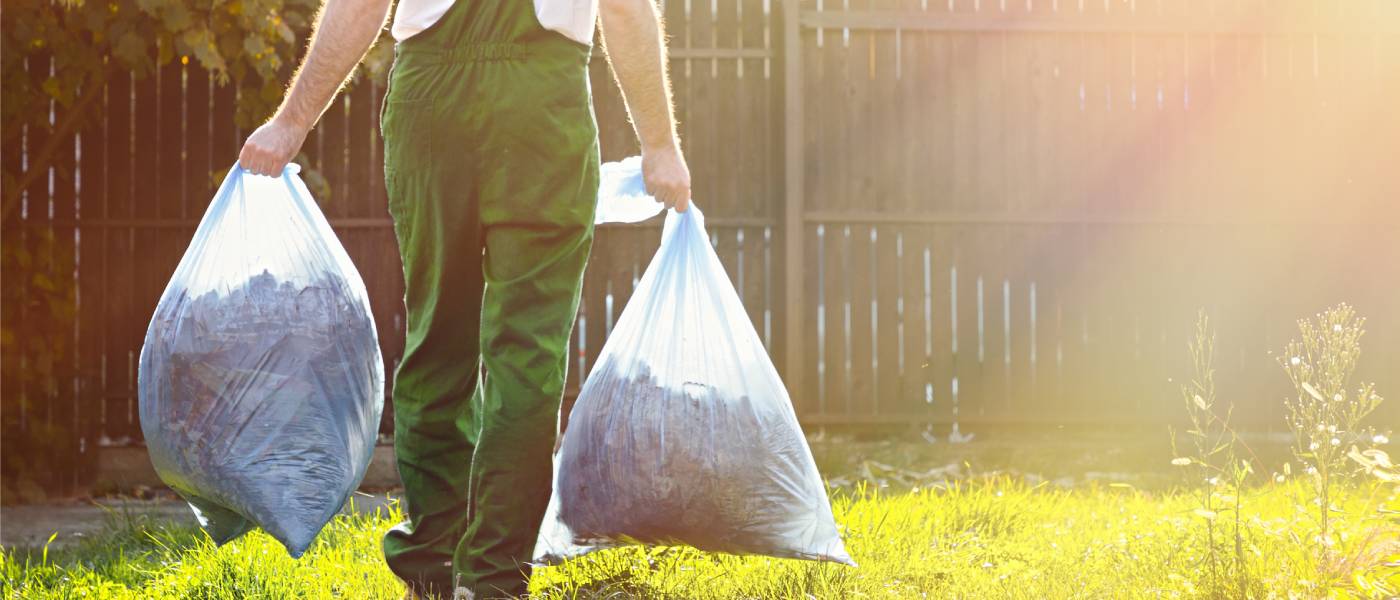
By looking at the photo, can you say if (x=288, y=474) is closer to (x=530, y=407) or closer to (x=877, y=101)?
(x=530, y=407)

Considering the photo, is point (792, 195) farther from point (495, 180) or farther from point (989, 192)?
point (495, 180)

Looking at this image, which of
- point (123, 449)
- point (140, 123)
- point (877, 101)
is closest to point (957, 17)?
point (877, 101)

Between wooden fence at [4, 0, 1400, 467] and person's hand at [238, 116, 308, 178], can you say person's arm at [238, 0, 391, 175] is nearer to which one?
person's hand at [238, 116, 308, 178]

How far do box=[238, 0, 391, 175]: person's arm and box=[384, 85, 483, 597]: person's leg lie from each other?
4.1 inches

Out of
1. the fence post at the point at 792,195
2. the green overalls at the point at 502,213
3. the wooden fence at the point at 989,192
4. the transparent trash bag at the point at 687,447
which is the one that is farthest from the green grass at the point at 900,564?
the wooden fence at the point at 989,192

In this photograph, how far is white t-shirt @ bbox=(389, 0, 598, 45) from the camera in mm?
2289

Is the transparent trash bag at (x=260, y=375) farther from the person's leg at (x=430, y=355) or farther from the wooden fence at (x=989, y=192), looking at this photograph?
the wooden fence at (x=989, y=192)

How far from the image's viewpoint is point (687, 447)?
2381 mm

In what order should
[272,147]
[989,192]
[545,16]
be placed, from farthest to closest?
[989,192]
[272,147]
[545,16]

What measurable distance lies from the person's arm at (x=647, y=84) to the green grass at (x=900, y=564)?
787 millimetres

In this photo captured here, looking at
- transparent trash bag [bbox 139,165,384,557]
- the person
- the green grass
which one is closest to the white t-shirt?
the person

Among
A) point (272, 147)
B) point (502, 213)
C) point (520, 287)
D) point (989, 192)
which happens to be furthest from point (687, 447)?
point (989, 192)

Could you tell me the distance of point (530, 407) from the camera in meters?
2.33

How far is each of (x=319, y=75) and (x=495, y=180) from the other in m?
0.37
